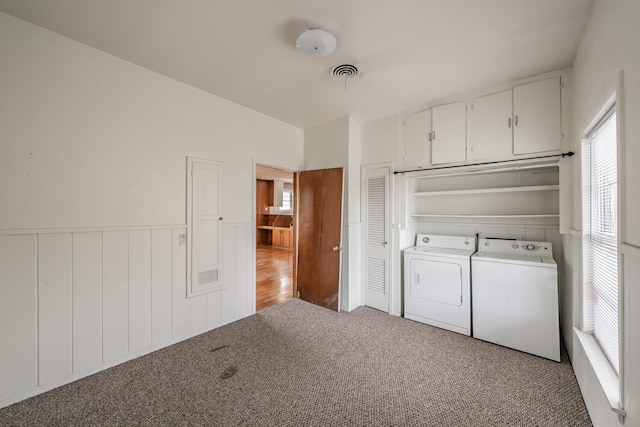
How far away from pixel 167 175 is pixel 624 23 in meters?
3.25

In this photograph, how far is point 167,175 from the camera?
2502 mm

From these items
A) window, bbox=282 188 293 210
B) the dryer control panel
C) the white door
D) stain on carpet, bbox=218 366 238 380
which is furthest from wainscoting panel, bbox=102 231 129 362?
window, bbox=282 188 293 210

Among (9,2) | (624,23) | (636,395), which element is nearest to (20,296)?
(9,2)

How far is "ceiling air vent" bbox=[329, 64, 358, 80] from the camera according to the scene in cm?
226

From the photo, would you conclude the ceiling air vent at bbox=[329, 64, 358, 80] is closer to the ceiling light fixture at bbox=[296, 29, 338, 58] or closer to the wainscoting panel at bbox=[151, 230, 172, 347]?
the ceiling light fixture at bbox=[296, 29, 338, 58]

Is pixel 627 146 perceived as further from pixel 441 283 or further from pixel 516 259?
pixel 441 283

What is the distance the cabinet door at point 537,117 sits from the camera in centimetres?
232

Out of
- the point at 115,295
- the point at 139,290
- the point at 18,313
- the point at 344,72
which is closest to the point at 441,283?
the point at 344,72

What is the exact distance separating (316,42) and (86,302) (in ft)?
8.84

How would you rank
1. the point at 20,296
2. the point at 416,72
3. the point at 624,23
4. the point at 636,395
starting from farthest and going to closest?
the point at 416,72
the point at 20,296
the point at 624,23
the point at 636,395

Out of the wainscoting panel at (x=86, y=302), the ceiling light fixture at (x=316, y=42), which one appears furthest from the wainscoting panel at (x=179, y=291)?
the ceiling light fixture at (x=316, y=42)

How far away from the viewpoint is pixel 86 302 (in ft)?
6.72

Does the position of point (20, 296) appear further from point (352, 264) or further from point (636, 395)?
point (636, 395)

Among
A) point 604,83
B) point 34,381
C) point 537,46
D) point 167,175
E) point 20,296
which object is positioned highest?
point 537,46
